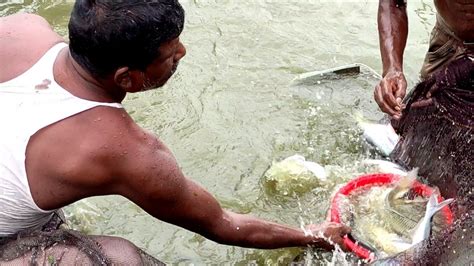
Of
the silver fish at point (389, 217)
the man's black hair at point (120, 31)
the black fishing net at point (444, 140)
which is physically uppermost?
the man's black hair at point (120, 31)

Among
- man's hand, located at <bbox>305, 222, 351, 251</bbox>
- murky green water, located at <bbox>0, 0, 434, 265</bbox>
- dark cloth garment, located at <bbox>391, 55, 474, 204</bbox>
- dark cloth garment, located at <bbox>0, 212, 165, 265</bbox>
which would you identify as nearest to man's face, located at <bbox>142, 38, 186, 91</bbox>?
dark cloth garment, located at <bbox>0, 212, 165, 265</bbox>

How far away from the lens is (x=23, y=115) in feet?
8.05

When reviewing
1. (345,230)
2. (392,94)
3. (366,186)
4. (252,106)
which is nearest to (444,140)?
(392,94)

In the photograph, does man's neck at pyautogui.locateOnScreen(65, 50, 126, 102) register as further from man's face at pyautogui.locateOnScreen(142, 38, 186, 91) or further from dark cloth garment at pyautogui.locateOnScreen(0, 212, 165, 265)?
dark cloth garment at pyautogui.locateOnScreen(0, 212, 165, 265)

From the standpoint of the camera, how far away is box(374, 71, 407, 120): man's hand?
3.53m

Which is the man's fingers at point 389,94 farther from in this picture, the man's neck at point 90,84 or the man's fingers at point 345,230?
the man's neck at point 90,84

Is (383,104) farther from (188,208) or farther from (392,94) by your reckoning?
(188,208)

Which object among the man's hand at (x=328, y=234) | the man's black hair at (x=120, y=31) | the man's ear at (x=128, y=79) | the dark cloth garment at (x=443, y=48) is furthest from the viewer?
the dark cloth garment at (x=443, y=48)

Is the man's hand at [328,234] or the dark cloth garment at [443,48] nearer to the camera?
→ the man's hand at [328,234]

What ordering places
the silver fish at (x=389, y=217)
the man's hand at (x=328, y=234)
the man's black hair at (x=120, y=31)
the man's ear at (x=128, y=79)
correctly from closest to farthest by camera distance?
the man's black hair at (x=120, y=31) < the man's ear at (x=128, y=79) < the man's hand at (x=328, y=234) < the silver fish at (x=389, y=217)

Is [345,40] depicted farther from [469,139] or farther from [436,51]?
[469,139]

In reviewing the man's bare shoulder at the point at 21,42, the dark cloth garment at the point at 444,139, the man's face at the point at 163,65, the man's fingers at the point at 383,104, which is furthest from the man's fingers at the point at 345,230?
the man's bare shoulder at the point at 21,42

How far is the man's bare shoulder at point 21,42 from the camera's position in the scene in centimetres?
262

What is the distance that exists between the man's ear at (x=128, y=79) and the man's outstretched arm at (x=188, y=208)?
0.22 metres
